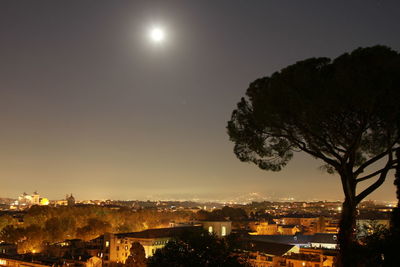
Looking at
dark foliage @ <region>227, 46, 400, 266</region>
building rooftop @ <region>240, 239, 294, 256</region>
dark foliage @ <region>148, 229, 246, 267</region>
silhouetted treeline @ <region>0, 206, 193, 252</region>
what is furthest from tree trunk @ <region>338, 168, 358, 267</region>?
silhouetted treeline @ <region>0, 206, 193, 252</region>

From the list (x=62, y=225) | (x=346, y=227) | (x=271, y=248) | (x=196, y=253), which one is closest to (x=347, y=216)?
(x=346, y=227)

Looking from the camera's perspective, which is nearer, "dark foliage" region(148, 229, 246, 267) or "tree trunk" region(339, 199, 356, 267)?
"dark foliage" region(148, 229, 246, 267)

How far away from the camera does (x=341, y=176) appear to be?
11094mm

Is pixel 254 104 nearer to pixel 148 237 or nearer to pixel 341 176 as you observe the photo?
pixel 341 176

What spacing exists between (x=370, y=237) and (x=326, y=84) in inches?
156

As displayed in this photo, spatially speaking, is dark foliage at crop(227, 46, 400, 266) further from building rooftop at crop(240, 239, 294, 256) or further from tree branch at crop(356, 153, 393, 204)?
building rooftop at crop(240, 239, 294, 256)

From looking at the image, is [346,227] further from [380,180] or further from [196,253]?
[196,253]

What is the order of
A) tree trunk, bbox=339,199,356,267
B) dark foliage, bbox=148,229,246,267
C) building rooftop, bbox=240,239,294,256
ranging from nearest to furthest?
1. dark foliage, bbox=148,229,246,267
2. tree trunk, bbox=339,199,356,267
3. building rooftop, bbox=240,239,294,256

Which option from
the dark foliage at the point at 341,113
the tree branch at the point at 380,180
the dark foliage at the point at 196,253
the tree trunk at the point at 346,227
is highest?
the dark foliage at the point at 341,113

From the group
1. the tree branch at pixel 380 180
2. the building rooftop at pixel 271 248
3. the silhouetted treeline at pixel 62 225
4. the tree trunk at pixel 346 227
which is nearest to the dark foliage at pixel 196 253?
the tree trunk at pixel 346 227

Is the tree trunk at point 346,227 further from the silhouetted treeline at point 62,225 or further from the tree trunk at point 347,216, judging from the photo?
the silhouetted treeline at point 62,225

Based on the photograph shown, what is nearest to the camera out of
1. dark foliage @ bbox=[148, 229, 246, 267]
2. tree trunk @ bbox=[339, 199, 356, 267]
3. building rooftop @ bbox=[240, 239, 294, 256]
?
dark foliage @ bbox=[148, 229, 246, 267]

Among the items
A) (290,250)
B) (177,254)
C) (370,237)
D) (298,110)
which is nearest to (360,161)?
(298,110)

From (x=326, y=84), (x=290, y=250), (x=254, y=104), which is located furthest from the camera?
(x=290, y=250)
